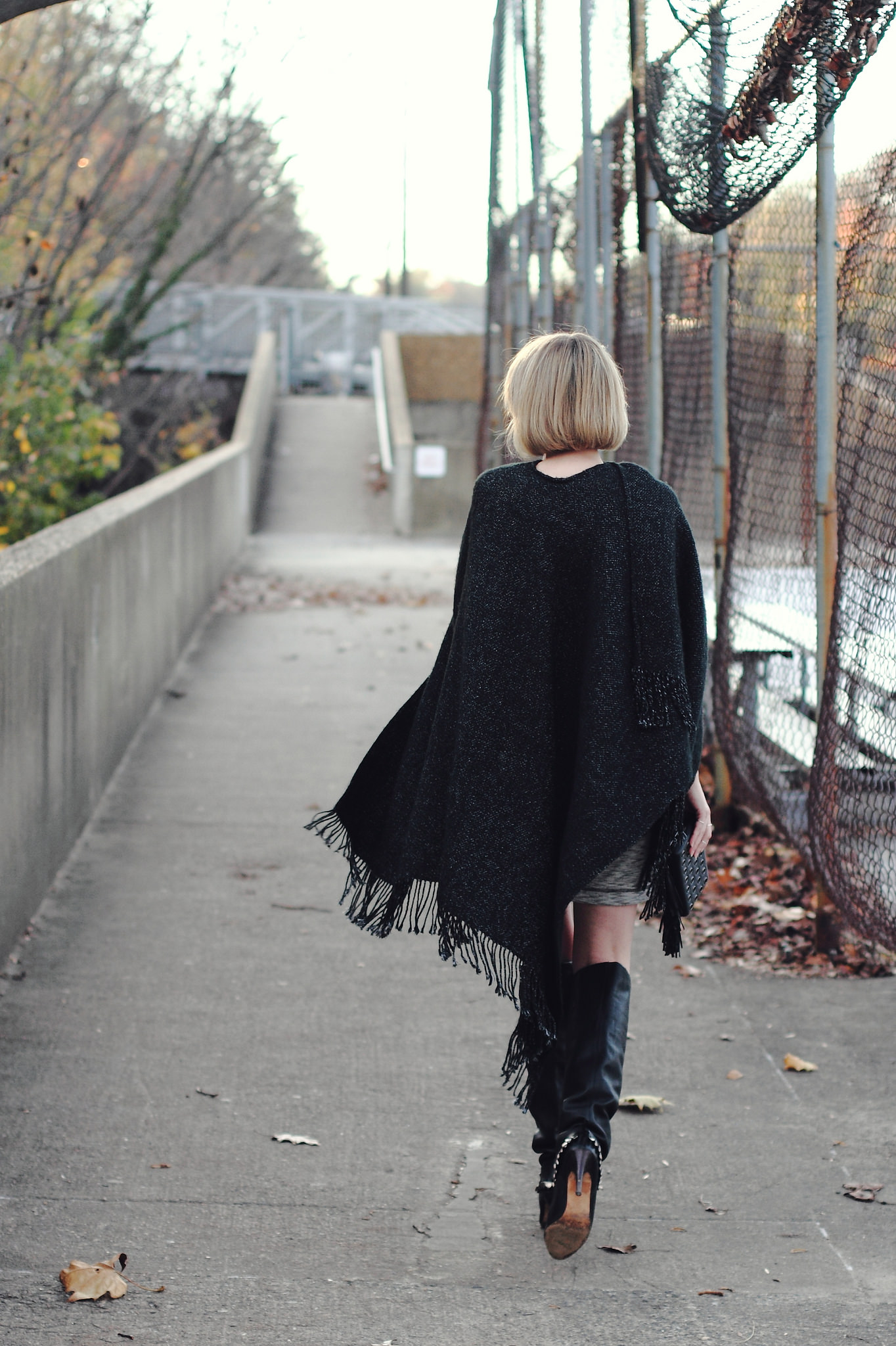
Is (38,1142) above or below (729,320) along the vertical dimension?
below

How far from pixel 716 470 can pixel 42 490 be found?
289 inches

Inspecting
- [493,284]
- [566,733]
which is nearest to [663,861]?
[566,733]

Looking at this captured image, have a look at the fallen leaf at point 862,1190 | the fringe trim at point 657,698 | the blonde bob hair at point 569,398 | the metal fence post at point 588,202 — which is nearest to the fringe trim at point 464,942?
the fringe trim at point 657,698

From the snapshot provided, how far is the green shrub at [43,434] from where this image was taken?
995 cm

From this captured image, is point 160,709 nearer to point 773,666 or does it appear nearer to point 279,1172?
point 773,666

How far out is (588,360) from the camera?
308 centimetres

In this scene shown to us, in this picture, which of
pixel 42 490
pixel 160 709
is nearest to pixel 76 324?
pixel 42 490

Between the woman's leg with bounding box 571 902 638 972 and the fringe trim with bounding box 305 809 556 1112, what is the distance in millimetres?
127

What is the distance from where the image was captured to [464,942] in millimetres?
3219

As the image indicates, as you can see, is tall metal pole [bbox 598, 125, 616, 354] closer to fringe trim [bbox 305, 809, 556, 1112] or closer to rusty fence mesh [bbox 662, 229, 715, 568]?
rusty fence mesh [bbox 662, 229, 715, 568]

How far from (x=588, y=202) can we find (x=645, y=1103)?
593 centimetres

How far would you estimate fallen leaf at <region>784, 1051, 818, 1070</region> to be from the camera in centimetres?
419

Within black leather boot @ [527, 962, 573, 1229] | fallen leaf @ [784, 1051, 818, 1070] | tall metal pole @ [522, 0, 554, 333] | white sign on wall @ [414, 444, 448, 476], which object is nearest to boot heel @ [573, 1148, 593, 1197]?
black leather boot @ [527, 962, 573, 1229]

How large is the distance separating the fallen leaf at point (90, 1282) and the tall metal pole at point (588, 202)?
6407mm
